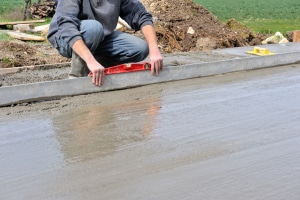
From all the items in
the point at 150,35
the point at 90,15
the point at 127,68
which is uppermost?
the point at 90,15

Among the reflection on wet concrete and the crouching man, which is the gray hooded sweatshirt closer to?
the crouching man

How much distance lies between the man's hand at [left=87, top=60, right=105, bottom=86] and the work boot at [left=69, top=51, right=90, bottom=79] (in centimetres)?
29

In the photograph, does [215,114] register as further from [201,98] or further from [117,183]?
[117,183]

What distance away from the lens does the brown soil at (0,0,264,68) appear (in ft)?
23.3

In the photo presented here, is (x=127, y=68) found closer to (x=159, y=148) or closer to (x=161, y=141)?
(x=161, y=141)

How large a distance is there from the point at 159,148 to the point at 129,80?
1789mm

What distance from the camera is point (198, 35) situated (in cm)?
935

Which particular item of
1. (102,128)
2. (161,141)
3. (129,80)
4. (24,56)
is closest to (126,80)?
(129,80)

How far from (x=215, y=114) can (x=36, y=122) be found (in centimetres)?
137

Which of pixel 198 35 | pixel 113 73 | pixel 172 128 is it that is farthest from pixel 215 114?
pixel 198 35

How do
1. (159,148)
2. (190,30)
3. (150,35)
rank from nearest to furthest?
1. (159,148)
2. (150,35)
3. (190,30)

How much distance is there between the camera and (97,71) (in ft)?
14.7

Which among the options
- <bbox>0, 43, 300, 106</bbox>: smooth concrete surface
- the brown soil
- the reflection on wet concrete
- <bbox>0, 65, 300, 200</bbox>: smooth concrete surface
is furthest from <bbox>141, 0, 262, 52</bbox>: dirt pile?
the reflection on wet concrete

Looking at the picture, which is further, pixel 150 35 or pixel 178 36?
pixel 178 36
